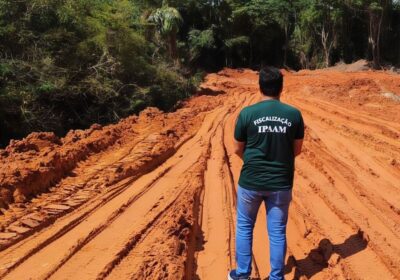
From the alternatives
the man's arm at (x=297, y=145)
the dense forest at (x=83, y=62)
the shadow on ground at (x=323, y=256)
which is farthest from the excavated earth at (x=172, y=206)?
the dense forest at (x=83, y=62)

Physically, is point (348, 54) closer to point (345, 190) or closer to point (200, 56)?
point (200, 56)

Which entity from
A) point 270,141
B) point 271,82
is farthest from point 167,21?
point 270,141

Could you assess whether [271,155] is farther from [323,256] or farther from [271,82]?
[323,256]

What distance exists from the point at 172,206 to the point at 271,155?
7.59ft

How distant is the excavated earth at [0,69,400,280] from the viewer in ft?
14.6

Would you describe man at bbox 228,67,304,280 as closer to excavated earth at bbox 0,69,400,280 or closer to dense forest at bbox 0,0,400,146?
excavated earth at bbox 0,69,400,280

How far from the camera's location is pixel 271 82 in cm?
384

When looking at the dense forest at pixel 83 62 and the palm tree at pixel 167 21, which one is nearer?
the dense forest at pixel 83 62

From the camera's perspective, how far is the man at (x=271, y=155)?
12.5ft

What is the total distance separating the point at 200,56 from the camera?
30484 millimetres

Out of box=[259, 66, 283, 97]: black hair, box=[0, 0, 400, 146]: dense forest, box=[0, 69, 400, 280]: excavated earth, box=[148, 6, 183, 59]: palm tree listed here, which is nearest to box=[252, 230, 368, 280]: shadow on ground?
box=[0, 69, 400, 280]: excavated earth

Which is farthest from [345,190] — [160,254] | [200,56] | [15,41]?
[200,56]

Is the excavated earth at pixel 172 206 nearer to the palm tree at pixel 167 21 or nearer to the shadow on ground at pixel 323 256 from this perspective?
the shadow on ground at pixel 323 256

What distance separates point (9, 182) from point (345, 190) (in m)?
4.60
